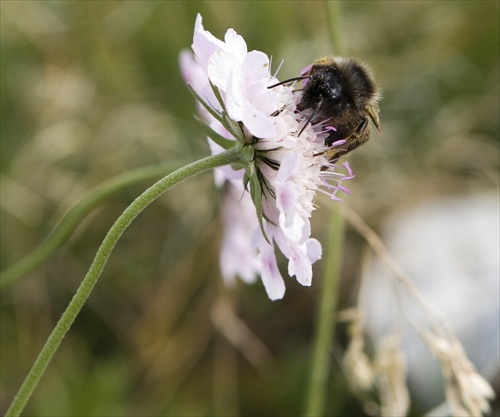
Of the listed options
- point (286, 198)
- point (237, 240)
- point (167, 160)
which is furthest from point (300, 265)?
point (167, 160)

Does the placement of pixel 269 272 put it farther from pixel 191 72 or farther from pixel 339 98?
pixel 191 72

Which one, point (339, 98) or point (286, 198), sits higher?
point (339, 98)

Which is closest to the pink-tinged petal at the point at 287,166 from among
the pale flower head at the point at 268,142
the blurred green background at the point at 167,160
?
the pale flower head at the point at 268,142

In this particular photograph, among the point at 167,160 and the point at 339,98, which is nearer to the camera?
the point at 339,98

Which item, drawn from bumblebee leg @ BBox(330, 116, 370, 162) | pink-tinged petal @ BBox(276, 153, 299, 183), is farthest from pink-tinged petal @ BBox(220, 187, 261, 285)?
pink-tinged petal @ BBox(276, 153, 299, 183)

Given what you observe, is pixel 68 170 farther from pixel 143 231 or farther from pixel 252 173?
pixel 252 173

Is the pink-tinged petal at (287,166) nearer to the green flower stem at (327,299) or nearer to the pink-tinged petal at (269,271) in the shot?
the pink-tinged petal at (269,271)

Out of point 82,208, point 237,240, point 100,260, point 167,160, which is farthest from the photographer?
point 167,160

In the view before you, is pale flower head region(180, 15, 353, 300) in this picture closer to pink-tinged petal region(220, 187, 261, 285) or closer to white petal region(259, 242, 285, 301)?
white petal region(259, 242, 285, 301)

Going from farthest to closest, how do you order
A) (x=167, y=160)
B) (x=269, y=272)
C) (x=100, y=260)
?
(x=167, y=160), (x=269, y=272), (x=100, y=260)
